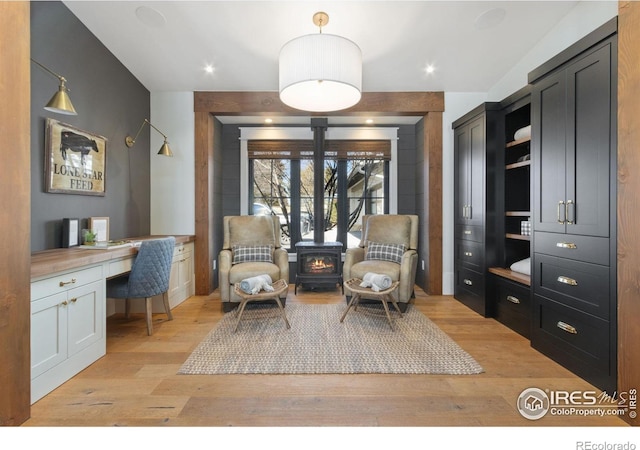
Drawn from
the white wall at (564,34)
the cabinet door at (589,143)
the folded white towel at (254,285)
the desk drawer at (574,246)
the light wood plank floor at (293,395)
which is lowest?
the light wood plank floor at (293,395)

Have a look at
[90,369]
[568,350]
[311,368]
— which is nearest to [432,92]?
[568,350]

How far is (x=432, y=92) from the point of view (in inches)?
149

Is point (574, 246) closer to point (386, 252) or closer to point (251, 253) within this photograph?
Result: point (386, 252)

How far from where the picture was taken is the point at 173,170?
3840 mm

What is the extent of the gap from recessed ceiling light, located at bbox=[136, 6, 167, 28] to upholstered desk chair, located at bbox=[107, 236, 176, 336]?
2163 millimetres

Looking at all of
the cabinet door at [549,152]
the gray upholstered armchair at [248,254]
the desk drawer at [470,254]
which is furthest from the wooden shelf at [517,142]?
the gray upholstered armchair at [248,254]

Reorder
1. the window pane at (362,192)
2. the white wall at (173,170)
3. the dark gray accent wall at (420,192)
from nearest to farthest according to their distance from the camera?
the white wall at (173,170) → the dark gray accent wall at (420,192) → the window pane at (362,192)

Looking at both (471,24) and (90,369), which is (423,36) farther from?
(90,369)

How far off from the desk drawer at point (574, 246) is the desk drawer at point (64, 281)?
3427 millimetres

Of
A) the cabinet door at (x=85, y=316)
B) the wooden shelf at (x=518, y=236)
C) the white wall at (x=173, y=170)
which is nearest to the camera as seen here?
the cabinet door at (x=85, y=316)

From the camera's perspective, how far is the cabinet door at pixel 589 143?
169cm

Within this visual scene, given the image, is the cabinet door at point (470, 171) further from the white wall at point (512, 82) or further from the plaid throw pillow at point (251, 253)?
the plaid throw pillow at point (251, 253)

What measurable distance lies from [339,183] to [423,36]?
7.97 ft
